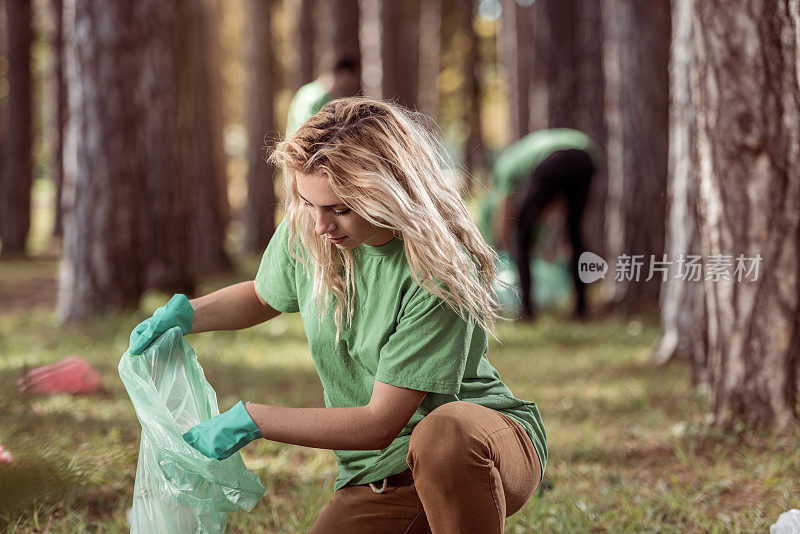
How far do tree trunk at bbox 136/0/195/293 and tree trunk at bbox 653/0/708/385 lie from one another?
407cm

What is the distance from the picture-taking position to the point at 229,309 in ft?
7.89

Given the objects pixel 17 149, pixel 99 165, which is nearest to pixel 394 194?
pixel 99 165

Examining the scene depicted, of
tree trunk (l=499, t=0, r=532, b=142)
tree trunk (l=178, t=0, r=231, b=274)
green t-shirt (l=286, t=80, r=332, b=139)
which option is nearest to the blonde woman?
green t-shirt (l=286, t=80, r=332, b=139)

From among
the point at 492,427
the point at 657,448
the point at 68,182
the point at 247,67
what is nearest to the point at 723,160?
the point at 657,448

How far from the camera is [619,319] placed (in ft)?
21.2

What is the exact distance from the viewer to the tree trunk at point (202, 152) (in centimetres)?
931

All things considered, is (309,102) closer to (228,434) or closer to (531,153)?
(531,153)

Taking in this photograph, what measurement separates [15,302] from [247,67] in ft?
17.1

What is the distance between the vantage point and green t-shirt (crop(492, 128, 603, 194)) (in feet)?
20.9

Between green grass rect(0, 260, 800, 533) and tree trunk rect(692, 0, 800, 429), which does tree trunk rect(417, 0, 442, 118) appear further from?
tree trunk rect(692, 0, 800, 429)

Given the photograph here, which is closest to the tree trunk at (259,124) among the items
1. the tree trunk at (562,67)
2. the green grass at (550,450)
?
the tree trunk at (562,67)

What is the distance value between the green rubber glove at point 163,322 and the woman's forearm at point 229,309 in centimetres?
3

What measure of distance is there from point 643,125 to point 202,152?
5260mm

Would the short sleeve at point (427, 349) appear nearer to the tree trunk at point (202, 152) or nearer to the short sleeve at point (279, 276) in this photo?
the short sleeve at point (279, 276)
